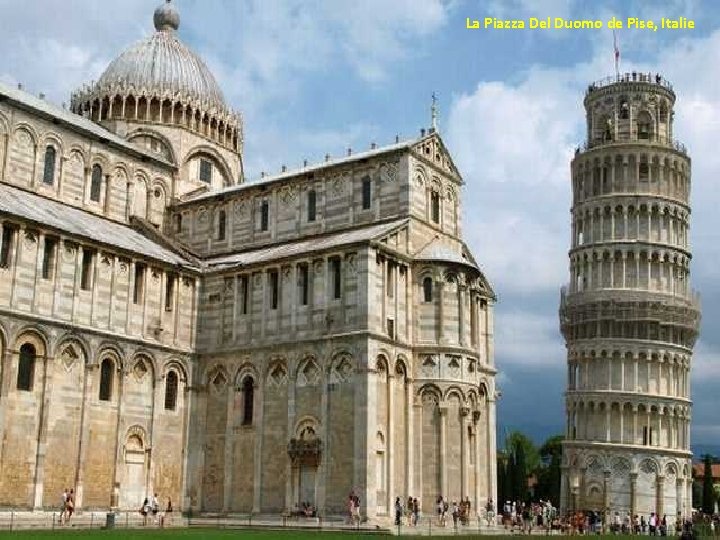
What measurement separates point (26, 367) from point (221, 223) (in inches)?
614

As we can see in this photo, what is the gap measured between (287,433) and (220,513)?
196 inches

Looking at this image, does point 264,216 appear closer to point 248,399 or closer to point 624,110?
point 248,399

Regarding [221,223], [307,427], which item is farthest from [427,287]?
[221,223]

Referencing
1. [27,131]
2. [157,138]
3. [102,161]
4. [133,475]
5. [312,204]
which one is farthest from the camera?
[157,138]

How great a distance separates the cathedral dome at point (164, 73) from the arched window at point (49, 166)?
9954 millimetres

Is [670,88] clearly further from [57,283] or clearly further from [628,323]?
[57,283]

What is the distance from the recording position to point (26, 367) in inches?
1437

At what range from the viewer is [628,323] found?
2773 inches

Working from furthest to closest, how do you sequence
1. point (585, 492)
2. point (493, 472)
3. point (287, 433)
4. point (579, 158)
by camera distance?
point (579, 158), point (585, 492), point (493, 472), point (287, 433)

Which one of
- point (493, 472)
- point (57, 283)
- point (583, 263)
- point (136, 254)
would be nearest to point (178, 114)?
point (136, 254)

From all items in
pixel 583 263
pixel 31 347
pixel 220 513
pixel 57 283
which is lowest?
pixel 220 513

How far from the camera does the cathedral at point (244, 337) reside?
37.3 metres

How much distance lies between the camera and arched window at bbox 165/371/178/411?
42.6 metres

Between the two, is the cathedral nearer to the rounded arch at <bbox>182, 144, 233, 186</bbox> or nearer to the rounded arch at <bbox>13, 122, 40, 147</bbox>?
the rounded arch at <bbox>13, 122, 40, 147</bbox>
